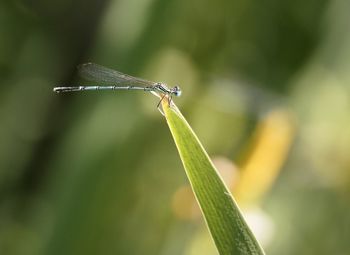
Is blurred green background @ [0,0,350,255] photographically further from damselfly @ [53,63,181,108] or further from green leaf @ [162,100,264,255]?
green leaf @ [162,100,264,255]

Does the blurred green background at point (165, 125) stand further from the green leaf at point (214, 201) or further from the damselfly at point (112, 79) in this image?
the green leaf at point (214, 201)

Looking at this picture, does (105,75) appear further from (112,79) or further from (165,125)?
(165,125)

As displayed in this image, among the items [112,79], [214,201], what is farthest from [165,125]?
[214,201]

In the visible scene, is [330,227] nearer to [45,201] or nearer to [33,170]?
[45,201]

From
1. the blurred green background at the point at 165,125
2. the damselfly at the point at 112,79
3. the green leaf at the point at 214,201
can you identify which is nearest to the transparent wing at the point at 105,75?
the damselfly at the point at 112,79

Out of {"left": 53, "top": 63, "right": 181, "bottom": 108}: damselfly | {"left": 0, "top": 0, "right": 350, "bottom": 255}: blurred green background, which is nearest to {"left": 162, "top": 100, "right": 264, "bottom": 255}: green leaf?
{"left": 53, "top": 63, "right": 181, "bottom": 108}: damselfly

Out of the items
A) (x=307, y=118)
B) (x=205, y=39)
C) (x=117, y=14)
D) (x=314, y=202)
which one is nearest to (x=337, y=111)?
(x=307, y=118)
